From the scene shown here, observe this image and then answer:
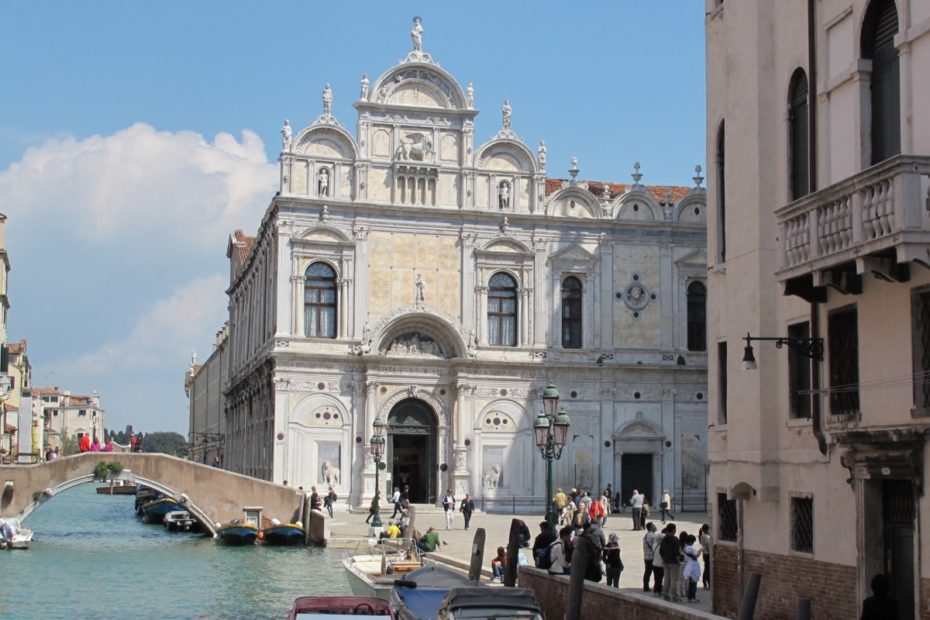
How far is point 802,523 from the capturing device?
1742cm

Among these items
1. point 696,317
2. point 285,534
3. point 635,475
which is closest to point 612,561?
point 285,534

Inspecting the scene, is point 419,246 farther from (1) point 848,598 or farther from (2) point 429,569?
(1) point 848,598

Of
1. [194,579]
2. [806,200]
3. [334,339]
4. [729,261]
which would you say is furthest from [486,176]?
[806,200]

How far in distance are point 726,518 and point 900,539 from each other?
188 inches

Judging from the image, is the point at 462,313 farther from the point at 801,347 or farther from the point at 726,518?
the point at 801,347

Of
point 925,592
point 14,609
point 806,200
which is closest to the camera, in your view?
point 925,592

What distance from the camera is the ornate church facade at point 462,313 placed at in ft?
155

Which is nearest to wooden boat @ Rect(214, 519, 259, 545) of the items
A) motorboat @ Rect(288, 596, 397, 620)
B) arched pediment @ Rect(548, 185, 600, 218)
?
arched pediment @ Rect(548, 185, 600, 218)

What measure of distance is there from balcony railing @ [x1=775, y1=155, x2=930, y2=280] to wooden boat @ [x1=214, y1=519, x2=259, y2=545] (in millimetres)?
29769

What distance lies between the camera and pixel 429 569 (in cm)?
2295

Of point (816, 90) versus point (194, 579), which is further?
point (194, 579)

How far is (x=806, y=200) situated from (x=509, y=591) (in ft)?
20.4

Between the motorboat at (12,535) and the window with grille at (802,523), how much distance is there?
3094 centimetres

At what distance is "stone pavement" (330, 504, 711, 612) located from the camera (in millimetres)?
31297
